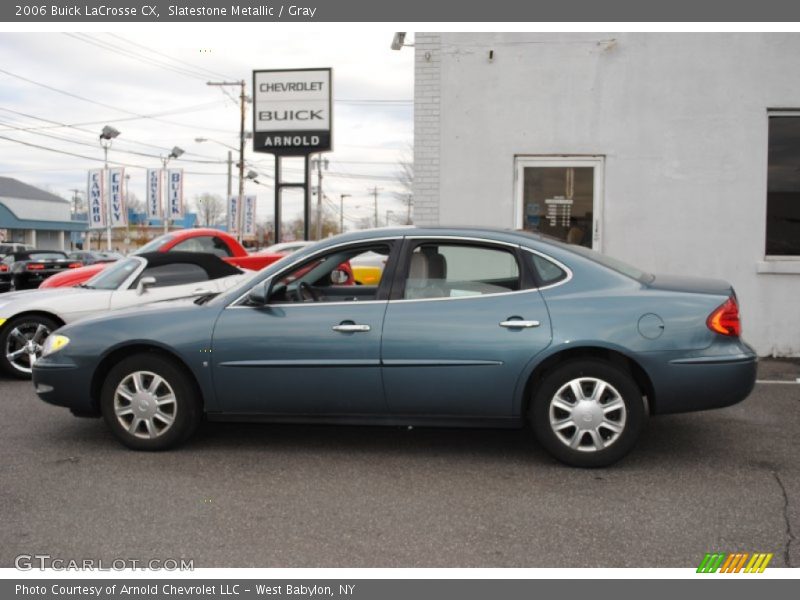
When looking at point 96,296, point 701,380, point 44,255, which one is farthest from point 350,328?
point 44,255

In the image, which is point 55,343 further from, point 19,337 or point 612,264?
point 612,264

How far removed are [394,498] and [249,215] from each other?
4575 centimetres

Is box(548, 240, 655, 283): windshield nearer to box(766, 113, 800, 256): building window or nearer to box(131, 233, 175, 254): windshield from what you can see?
box(766, 113, 800, 256): building window

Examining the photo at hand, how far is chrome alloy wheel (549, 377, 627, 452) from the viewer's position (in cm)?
467

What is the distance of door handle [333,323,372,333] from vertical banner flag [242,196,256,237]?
4428 centimetres

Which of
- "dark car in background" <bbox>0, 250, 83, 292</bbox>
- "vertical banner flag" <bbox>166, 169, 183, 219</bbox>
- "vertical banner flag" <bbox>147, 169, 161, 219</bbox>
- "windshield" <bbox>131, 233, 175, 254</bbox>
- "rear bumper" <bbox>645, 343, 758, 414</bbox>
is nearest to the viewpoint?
"rear bumper" <bbox>645, 343, 758, 414</bbox>

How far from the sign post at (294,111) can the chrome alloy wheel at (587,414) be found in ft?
37.9

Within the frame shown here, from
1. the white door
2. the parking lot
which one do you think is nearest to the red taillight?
the parking lot

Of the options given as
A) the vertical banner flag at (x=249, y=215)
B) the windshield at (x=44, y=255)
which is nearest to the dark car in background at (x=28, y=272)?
the windshield at (x=44, y=255)

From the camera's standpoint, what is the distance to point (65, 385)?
519 cm

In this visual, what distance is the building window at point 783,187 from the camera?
933 cm

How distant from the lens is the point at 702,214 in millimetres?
9328

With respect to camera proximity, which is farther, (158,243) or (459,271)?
(158,243)

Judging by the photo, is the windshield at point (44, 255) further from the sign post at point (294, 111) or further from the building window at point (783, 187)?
the building window at point (783, 187)
